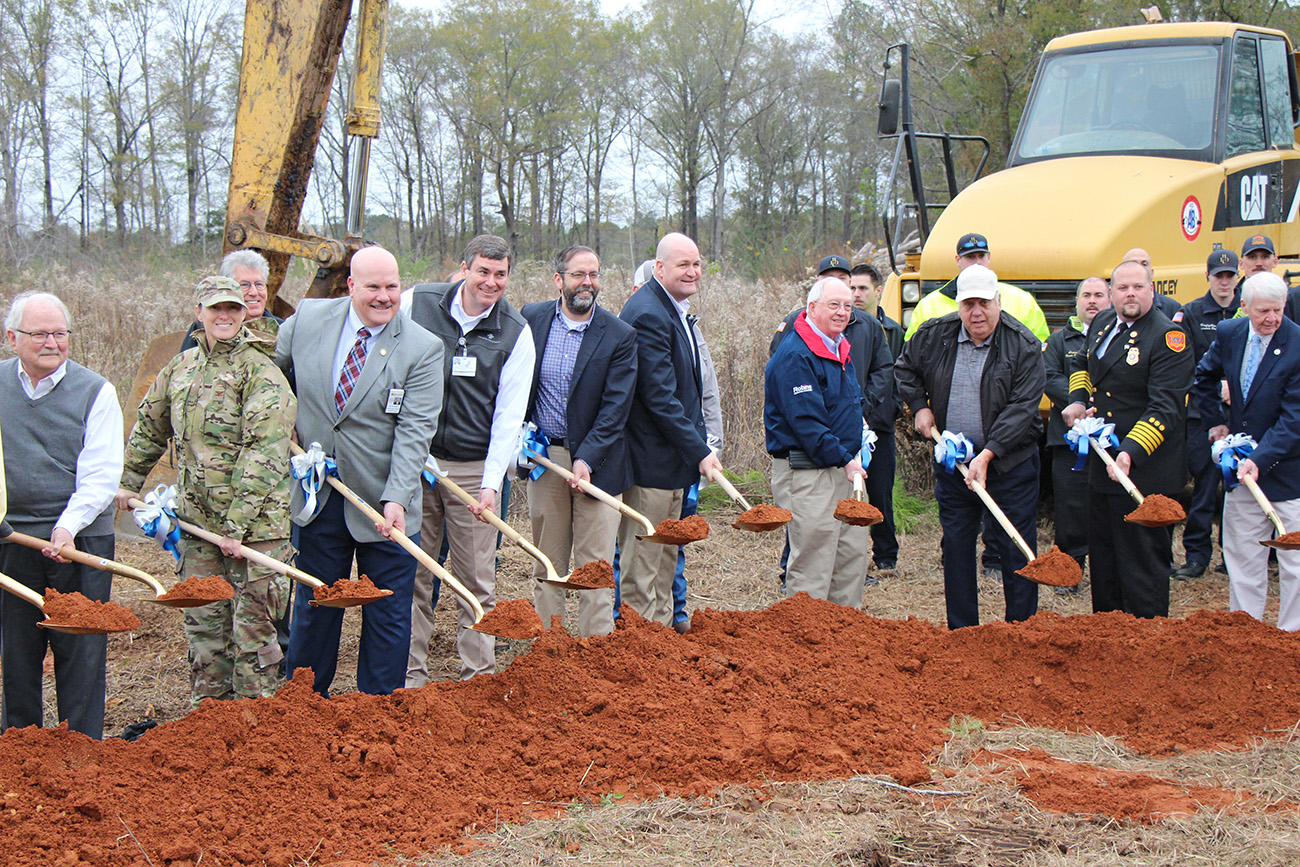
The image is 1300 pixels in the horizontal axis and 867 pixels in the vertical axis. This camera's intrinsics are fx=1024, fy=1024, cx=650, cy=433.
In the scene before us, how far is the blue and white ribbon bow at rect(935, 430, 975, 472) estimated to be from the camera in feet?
18.0

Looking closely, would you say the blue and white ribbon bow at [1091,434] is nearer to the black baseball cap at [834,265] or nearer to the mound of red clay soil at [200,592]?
the black baseball cap at [834,265]

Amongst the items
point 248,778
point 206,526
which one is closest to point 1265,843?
point 248,778

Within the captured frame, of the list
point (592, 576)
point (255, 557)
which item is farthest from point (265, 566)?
point (592, 576)

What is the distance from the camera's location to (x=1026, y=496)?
5.62 metres

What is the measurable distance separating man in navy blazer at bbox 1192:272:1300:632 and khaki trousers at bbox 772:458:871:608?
80.5 inches

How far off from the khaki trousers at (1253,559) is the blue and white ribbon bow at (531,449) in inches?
150

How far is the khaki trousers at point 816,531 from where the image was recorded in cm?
572

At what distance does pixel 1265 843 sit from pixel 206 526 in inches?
161

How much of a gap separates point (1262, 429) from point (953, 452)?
1735 mm

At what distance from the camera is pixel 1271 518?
17.9 feet

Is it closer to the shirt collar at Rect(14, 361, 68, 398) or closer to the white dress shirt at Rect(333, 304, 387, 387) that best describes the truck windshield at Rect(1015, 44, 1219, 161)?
the white dress shirt at Rect(333, 304, 387, 387)

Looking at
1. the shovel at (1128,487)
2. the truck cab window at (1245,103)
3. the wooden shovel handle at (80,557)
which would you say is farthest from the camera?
the truck cab window at (1245,103)

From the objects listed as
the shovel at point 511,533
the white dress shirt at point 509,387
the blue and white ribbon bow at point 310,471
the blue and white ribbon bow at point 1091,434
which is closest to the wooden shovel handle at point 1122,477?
the blue and white ribbon bow at point 1091,434

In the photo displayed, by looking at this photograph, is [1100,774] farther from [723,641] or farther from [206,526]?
[206,526]
